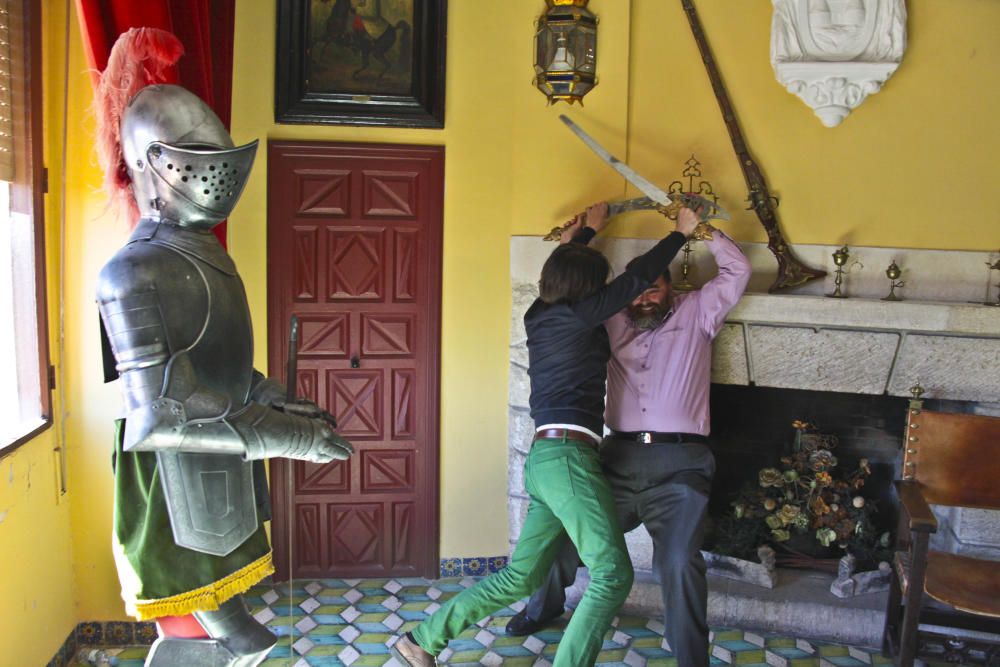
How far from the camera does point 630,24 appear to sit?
11.1 ft

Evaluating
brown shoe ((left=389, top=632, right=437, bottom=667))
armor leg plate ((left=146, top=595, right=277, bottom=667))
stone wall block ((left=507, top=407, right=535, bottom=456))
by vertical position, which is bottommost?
brown shoe ((left=389, top=632, right=437, bottom=667))

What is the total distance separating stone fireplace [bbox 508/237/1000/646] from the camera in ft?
10.5

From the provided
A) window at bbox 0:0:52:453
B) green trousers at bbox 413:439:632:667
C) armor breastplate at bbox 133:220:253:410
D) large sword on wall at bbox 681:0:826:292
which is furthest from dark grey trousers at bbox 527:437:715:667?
window at bbox 0:0:52:453

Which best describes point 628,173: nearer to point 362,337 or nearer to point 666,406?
point 666,406

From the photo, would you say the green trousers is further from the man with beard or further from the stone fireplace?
the stone fireplace

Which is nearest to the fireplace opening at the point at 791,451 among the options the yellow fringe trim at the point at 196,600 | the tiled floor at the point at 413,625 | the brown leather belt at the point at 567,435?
the tiled floor at the point at 413,625

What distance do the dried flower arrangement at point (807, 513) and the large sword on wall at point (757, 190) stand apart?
0.64 meters

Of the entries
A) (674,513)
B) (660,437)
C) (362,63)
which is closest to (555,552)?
(674,513)

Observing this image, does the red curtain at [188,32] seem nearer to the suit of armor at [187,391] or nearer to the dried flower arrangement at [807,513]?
the suit of armor at [187,391]

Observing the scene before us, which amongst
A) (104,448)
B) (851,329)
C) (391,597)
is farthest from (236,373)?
(851,329)

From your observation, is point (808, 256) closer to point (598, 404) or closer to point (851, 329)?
point (851, 329)

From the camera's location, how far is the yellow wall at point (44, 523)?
101 inches

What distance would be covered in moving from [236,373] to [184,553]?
1.51 feet

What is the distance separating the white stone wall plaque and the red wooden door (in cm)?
142
